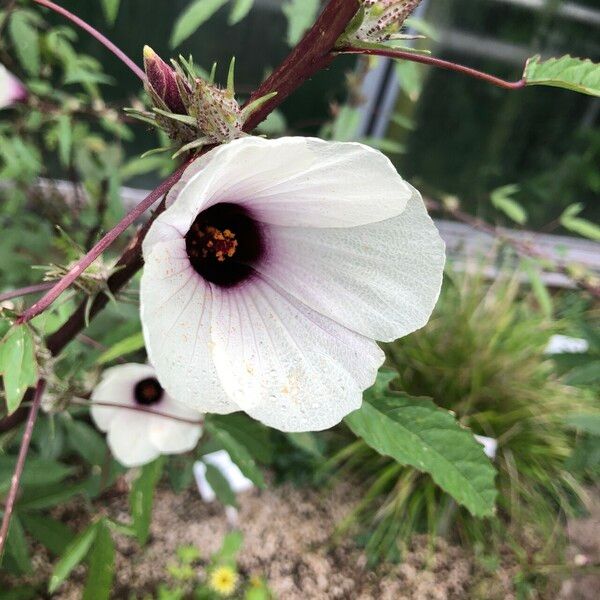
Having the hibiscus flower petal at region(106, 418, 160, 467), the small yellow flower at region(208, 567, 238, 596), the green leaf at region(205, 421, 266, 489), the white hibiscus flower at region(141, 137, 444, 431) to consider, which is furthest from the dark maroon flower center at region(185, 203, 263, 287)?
the small yellow flower at region(208, 567, 238, 596)

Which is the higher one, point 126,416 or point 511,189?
point 511,189

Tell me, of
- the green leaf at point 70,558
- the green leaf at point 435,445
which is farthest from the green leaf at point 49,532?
the green leaf at point 435,445

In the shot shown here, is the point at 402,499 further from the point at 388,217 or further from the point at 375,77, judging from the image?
the point at 375,77

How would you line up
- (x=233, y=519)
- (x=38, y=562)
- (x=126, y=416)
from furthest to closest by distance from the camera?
(x=233, y=519) < (x=38, y=562) < (x=126, y=416)

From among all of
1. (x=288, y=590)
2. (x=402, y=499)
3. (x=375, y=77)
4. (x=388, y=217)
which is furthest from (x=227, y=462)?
(x=375, y=77)

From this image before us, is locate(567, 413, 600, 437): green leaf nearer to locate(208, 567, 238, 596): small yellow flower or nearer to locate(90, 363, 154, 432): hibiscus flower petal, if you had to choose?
locate(90, 363, 154, 432): hibiscus flower petal

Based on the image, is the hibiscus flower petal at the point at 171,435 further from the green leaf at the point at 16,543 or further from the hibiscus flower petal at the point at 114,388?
the green leaf at the point at 16,543

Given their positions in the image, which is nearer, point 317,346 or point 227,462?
point 317,346
